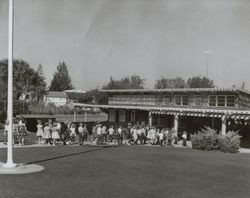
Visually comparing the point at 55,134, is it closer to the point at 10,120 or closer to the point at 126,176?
the point at 10,120

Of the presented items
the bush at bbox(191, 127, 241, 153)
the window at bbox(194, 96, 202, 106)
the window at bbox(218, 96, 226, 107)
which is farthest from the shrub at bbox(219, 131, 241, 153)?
the window at bbox(194, 96, 202, 106)

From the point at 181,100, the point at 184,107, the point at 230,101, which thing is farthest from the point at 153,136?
the point at 181,100

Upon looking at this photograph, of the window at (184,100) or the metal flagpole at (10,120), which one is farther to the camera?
the window at (184,100)

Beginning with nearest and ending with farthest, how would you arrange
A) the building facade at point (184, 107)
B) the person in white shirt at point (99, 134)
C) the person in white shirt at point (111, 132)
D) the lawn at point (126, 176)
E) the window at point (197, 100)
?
the lawn at point (126, 176), the person in white shirt at point (99, 134), the person in white shirt at point (111, 132), the building facade at point (184, 107), the window at point (197, 100)

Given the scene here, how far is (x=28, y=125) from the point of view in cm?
3192

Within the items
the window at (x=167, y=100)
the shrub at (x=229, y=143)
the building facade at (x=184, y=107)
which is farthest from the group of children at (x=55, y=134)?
the window at (x=167, y=100)

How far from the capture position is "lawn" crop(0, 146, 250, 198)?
10.4 meters

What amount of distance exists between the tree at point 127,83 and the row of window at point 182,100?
4316 cm

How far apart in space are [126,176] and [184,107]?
19.2 meters

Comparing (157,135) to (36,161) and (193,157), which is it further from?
(36,161)

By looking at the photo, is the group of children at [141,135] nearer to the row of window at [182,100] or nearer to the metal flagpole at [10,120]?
the row of window at [182,100]

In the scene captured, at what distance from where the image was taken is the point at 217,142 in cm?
2223

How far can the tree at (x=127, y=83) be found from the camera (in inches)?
3235

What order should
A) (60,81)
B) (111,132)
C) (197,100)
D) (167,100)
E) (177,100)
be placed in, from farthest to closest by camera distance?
(60,81)
(167,100)
(177,100)
(197,100)
(111,132)
